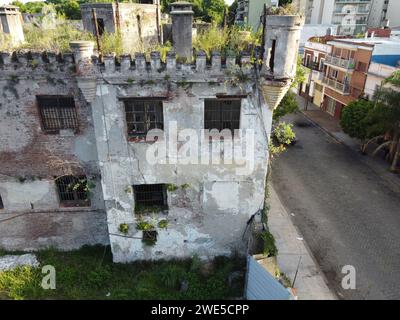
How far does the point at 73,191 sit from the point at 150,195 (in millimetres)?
3973

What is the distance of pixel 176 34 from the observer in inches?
545

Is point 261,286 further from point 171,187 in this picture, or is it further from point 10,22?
point 10,22

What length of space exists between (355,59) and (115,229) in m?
32.7

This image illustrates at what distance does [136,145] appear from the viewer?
13617mm

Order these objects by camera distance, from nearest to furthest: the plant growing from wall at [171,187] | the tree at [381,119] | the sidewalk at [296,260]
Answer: the plant growing from wall at [171,187] → the sidewalk at [296,260] → the tree at [381,119]

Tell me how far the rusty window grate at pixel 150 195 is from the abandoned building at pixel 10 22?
8.80 m

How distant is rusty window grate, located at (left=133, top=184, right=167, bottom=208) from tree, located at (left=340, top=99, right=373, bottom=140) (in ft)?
71.0

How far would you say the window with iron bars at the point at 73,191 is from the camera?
15.6 m

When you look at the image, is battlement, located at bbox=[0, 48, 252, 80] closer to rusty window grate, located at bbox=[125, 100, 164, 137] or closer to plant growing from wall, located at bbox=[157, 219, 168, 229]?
rusty window grate, located at bbox=[125, 100, 164, 137]

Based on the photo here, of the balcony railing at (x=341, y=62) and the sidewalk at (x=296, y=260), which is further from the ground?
the balcony railing at (x=341, y=62)

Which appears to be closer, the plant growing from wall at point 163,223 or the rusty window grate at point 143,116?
the rusty window grate at point 143,116

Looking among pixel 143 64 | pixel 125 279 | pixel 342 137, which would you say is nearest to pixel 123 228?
pixel 125 279

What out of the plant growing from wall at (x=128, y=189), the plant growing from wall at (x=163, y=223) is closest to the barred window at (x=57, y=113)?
the plant growing from wall at (x=128, y=189)
